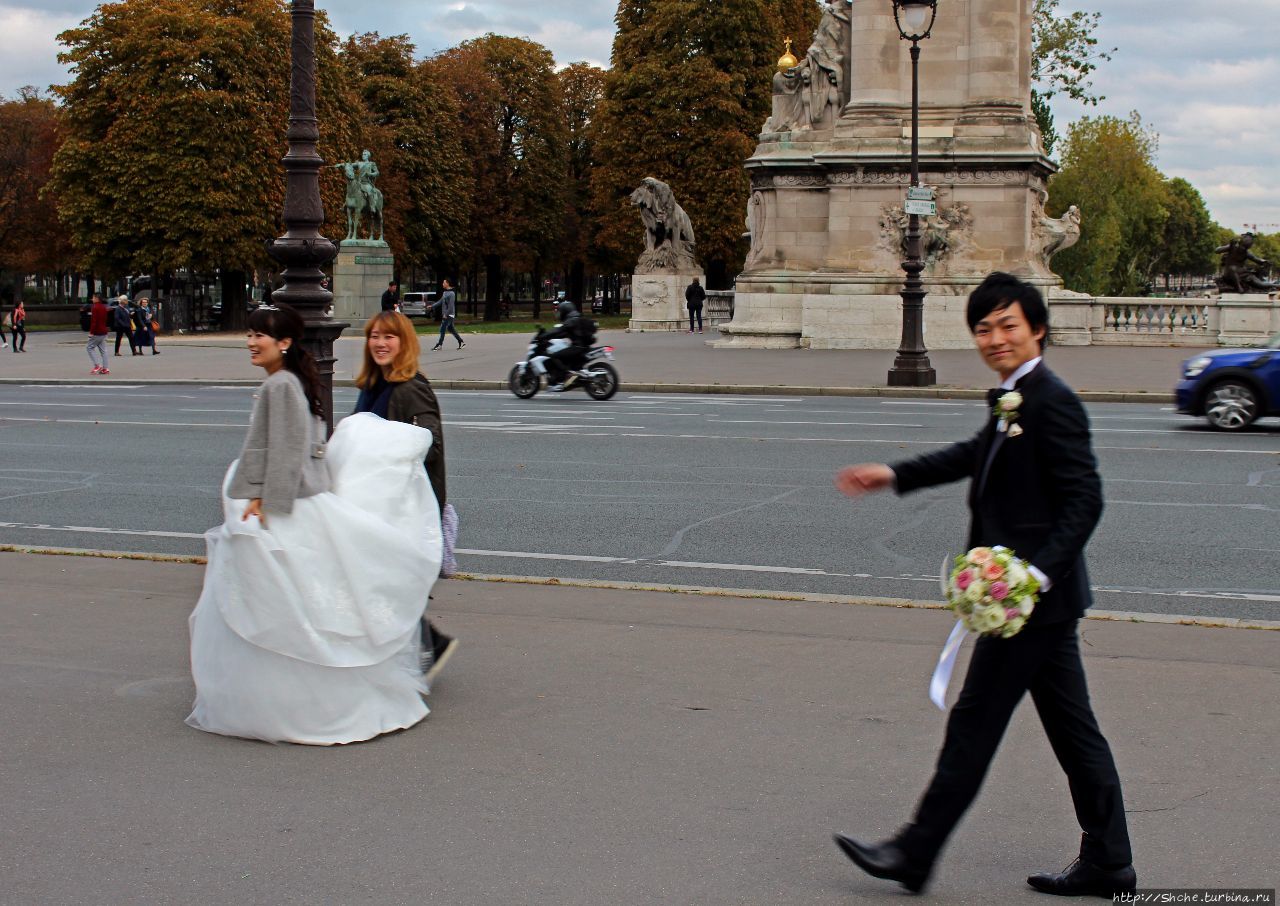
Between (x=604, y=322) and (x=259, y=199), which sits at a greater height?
(x=259, y=199)

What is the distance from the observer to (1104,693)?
630cm

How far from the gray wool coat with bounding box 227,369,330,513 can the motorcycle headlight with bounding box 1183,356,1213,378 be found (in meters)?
15.0

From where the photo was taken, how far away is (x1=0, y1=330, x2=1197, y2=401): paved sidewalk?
25.2m

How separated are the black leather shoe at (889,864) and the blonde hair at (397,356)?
2.97 meters

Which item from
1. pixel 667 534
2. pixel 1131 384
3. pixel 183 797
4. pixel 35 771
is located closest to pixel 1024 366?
pixel 183 797

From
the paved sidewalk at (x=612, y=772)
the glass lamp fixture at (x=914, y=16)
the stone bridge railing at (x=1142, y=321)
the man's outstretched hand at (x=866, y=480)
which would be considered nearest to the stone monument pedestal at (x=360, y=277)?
the stone bridge railing at (x=1142, y=321)

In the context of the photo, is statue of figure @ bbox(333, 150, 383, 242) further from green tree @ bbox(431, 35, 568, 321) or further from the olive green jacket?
the olive green jacket

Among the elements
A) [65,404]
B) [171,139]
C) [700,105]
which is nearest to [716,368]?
[65,404]

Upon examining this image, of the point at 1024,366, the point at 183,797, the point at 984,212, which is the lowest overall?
the point at 183,797

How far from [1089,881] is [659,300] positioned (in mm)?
50428

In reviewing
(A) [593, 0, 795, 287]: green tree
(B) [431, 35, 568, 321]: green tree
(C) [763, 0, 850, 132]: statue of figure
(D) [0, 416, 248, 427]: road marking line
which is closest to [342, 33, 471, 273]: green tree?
(B) [431, 35, 568, 321]: green tree

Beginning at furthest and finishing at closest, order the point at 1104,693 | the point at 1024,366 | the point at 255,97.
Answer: the point at 255,97
the point at 1104,693
the point at 1024,366

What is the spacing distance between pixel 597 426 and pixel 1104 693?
42.6 feet

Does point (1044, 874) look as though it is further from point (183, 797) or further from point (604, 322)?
point (604, 322)
